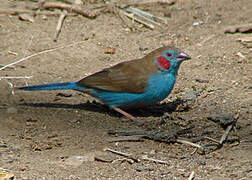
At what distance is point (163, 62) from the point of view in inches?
205

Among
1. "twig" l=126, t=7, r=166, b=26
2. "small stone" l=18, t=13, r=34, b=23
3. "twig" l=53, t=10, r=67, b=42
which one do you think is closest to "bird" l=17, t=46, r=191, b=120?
"twig" l=53, t=10, r=67, b=42

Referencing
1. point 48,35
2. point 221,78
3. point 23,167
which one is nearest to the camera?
point 23,167

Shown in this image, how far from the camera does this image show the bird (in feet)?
16.6

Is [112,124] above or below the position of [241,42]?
below

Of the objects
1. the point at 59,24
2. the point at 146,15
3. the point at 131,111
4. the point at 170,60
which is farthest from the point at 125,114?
the point at 146,15

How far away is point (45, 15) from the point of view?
7.60 meters

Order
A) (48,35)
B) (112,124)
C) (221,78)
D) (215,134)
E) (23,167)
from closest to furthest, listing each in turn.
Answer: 1. (23,167)
2. (215,134)
3. (112,124)
4. (221,78)
5. (48,35)

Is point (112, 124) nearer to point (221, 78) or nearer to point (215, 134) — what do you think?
point (215, 134)

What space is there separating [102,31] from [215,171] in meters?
3.83

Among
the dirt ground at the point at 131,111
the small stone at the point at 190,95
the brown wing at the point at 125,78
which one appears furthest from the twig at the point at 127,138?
the small stone at the point at 190,95

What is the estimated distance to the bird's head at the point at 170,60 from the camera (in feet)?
17.0

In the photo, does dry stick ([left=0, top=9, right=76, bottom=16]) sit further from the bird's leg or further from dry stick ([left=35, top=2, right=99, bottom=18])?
the bird's leg

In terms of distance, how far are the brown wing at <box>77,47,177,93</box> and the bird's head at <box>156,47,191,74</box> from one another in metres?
0.07

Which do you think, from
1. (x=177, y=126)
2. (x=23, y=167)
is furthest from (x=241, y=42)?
(x=23, y=167)
